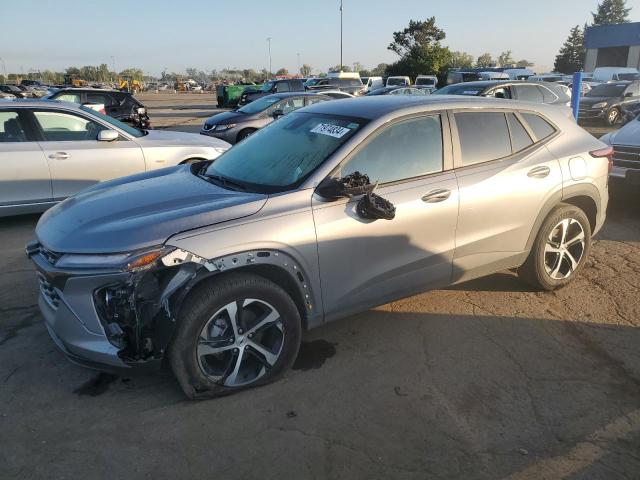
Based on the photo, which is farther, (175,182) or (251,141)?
(251,141)

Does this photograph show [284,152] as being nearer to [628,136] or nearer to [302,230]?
[302,230]

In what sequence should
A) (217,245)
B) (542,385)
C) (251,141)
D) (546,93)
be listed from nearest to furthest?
(217,245) < (542,385) < (251,141) < (546,93)

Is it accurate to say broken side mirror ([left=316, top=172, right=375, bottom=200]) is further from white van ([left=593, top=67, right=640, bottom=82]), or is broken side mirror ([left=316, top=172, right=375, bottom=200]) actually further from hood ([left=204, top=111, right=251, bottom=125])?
white van ([left=593, top=67, right=640, bottom=82])

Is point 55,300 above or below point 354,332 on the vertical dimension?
above

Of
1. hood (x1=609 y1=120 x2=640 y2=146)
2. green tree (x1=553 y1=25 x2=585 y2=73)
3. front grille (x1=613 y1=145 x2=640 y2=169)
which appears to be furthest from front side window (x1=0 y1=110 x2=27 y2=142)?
green tree (x1=553 y1=25 x2=585 y2=73)

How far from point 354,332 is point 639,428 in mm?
1880

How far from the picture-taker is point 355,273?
132 inches

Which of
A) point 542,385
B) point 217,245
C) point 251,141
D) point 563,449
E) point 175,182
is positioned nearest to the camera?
point 563,449

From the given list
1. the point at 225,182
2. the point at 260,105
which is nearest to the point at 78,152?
the point at 225,182

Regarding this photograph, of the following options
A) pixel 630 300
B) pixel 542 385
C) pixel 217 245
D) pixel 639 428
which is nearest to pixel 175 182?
pixel 217 245

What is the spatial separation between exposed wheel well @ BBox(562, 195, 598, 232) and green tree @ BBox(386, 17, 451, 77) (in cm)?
4281

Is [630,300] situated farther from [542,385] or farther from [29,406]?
[29,406]

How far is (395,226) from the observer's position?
3.43 m

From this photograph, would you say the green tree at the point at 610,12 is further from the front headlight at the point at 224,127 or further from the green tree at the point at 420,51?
the front headlight at the point at 224,127
